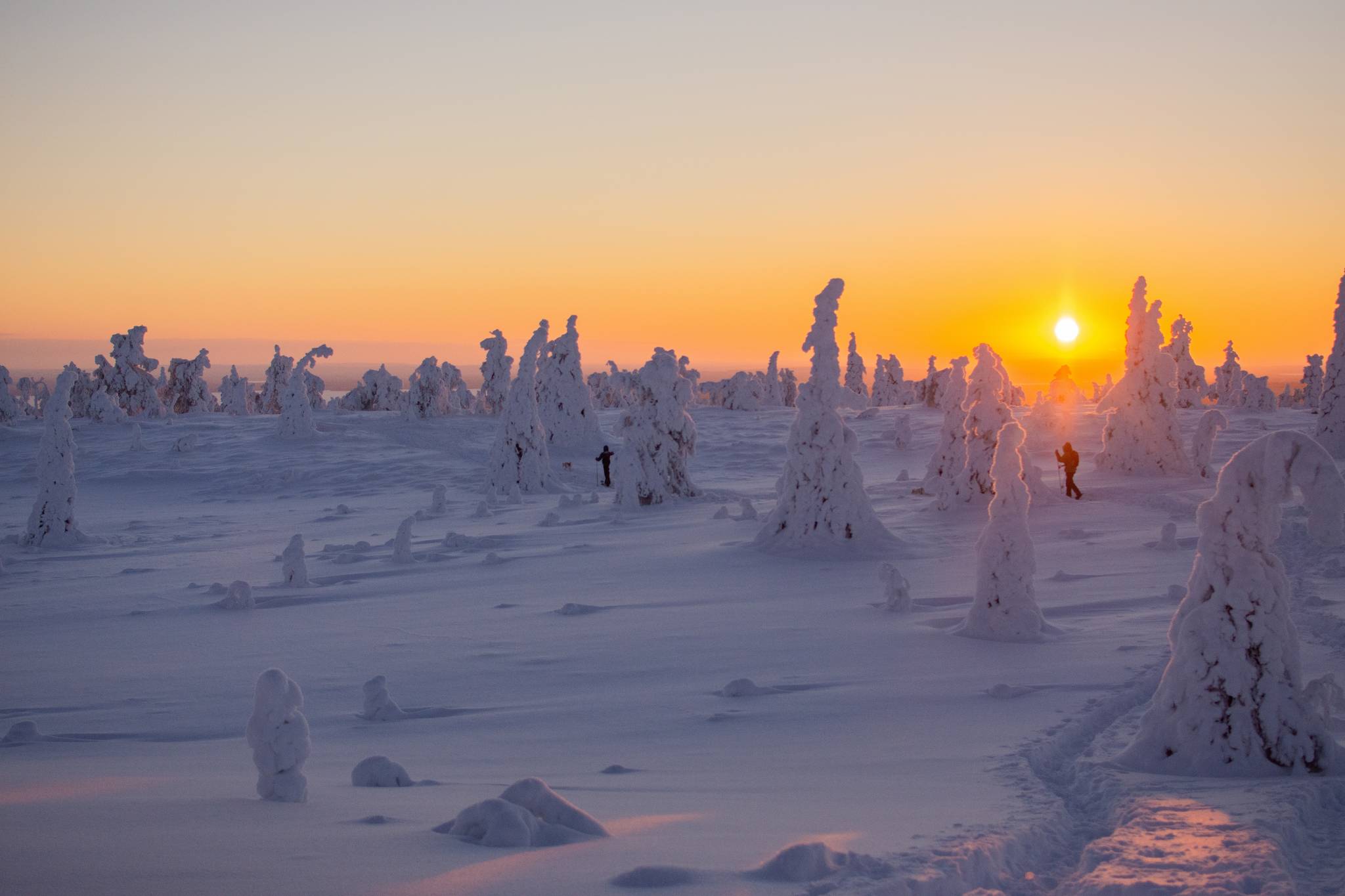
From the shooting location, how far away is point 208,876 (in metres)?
4.36

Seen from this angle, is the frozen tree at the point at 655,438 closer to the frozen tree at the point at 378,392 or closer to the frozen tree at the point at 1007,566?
the frozen tree at the point at 1007,566

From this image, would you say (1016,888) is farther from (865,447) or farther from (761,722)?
(865,447)

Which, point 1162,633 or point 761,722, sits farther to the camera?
point 1162,633

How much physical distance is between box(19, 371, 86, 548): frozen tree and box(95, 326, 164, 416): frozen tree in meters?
39.5

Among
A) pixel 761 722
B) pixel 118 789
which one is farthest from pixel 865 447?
pixel 118 789

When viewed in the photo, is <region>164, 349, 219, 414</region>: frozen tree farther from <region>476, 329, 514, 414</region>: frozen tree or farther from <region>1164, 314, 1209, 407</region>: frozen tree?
<region>1164, 314, 1209, 407</region>: frozen tree

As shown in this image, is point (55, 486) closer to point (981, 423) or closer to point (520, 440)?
point (520, 440)

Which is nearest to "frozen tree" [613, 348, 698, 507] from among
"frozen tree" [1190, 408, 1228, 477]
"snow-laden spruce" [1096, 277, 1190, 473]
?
"snow-laden spruce" [1096, 277, 1190, 473]

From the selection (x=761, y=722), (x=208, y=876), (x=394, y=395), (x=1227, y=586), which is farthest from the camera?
(x=394, y=395)

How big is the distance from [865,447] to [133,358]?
44.1 meters

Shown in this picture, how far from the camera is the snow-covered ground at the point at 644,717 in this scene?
499 cm

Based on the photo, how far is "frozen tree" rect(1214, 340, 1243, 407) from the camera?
202 ft

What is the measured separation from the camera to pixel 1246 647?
702cm

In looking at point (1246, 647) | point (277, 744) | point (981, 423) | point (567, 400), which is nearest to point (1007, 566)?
point (1246, 647)
